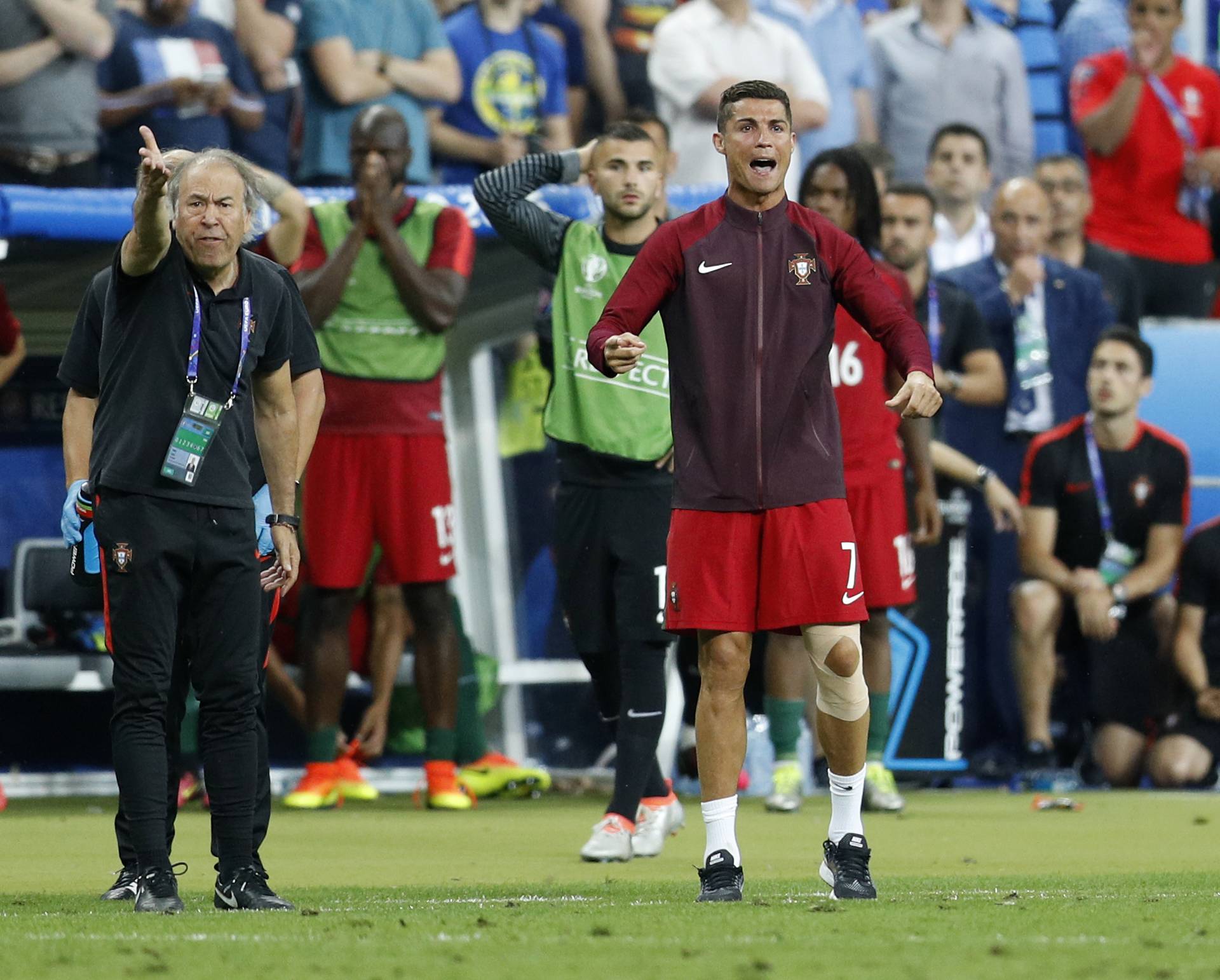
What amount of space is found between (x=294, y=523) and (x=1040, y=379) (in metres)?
6.44

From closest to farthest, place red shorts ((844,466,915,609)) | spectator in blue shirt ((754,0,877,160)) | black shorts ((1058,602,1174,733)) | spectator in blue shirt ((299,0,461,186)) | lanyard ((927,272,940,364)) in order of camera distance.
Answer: red shorts ((844,466,915,609)), lanyard ((927,272,940,364)), spectator in blue shirt ((299,0,461,186)), black shorts ((1058,602,1174,733)), spectator in blue shirt ((754,0,877,160))

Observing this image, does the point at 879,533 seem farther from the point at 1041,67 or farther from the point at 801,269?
the point at 1041,67

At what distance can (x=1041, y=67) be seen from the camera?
45.8 ft

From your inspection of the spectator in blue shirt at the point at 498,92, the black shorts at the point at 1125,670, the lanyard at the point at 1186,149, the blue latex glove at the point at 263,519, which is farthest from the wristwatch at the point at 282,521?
the lanyard at the point at 1186,149

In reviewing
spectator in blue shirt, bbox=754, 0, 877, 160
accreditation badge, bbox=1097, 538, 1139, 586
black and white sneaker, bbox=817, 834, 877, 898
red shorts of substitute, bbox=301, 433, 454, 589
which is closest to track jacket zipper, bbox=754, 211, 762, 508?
black and white sneaker, bbox=817, 834, 877, 898

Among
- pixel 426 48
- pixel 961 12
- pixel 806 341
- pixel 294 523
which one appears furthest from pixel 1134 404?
pixel 294 523

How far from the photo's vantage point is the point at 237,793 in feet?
18.4

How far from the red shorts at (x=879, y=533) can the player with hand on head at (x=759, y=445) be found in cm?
320

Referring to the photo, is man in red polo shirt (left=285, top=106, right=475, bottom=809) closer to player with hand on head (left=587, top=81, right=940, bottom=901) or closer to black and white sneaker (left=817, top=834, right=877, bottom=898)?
player with hand on head (left=587, top=81, right=940, bottom=901)

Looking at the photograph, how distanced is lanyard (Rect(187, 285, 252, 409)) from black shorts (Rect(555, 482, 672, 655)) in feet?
7.21

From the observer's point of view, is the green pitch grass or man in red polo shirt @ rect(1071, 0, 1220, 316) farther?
man in red polo shirt @ rect(1071, 0, 1220, 316)

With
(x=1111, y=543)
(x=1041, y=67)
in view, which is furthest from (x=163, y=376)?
(x=1041, y=67)

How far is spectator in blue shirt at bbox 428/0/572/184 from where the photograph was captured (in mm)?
11516

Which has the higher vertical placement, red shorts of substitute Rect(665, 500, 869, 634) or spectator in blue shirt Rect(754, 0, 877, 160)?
spectator in blue shirt Rect(754, 0, 877, 160)
